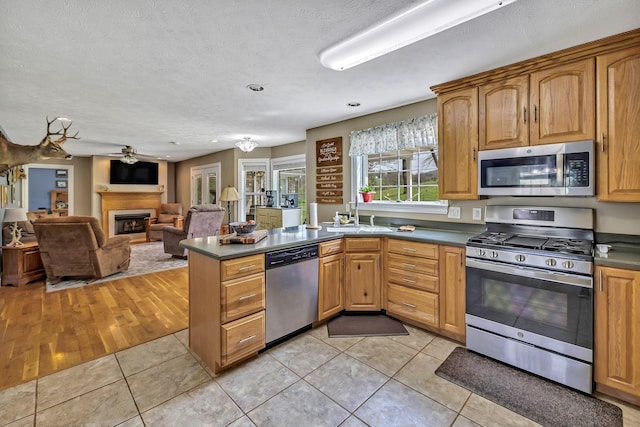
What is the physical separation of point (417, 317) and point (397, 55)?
7.35ft

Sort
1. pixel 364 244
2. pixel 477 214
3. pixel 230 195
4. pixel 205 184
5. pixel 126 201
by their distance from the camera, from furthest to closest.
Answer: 1. pixel 126 201
2. pixel 205 184
3. pixel 230 195
4. pixel 364 244
5. pixel 477 214

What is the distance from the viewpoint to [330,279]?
9.29 feet

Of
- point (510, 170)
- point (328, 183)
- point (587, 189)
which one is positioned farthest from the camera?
point (328, 183)

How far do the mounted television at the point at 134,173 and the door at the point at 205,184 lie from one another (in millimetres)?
1177

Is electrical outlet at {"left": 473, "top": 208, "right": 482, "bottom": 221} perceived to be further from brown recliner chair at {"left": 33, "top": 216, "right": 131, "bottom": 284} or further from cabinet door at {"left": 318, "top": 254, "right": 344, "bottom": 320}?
brown recliner chair at {"left": 33, "top": 216, "right": 131, "bottom": 284}

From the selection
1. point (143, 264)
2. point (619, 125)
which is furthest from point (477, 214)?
point (143, 264)

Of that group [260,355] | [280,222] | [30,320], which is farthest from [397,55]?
[30,320]

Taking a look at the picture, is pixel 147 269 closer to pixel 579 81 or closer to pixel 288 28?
pixel 288 28

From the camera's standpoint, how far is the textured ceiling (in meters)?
1.62

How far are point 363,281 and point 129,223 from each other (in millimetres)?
7622

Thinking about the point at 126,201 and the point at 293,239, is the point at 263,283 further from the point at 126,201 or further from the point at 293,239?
the point at 126,201

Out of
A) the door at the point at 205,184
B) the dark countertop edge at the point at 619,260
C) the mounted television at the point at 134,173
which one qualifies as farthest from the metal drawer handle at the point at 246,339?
the mounted television at the point at 134,173

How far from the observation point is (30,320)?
297cm

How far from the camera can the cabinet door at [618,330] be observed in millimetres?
1706
